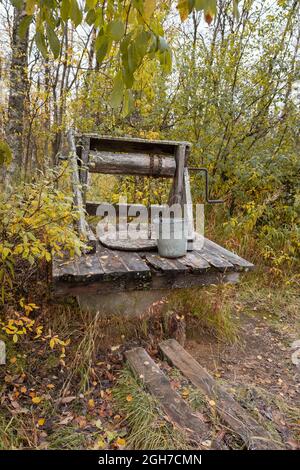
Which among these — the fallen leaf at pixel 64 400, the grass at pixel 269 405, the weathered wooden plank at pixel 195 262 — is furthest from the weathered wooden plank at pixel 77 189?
the grass at pixel 269 405

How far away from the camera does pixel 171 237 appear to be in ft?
8.20

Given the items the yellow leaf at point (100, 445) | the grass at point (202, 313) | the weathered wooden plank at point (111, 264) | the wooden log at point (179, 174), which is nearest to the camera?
the yellow leaf at point (100, 445)

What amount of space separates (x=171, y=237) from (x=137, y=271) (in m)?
0.44

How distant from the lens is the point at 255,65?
15.0 ft

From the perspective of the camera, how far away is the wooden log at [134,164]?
9.77ft

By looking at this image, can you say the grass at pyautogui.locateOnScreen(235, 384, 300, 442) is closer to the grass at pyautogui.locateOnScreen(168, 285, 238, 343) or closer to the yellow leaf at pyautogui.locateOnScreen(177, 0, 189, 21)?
the grass at pyautogui.locateOnScreen(168, 285, 238, 343)

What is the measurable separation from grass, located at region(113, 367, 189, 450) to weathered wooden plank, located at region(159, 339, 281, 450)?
1.07 ft

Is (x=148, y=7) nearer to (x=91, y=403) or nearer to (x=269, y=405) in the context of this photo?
(x=91, y=403)

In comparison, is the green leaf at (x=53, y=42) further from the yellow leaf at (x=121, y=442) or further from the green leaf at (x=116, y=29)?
the yellow leaf at (x=121, y=442)

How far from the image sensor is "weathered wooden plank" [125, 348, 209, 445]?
5.57ft

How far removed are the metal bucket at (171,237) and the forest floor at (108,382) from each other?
0.55 metres

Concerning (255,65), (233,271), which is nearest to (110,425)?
(233,271)

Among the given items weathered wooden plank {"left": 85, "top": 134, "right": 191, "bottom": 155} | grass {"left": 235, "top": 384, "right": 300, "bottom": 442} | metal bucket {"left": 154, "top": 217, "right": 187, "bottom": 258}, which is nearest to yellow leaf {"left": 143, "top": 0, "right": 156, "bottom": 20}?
metal bucket {"left": 154, "top": 217, "right": 187, "bottom": 258}

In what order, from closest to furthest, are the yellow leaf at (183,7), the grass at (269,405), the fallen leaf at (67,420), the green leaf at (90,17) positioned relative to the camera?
the yellow leaf at (183,7) < the green leaf at (90,17) < the fallen leaf at (67,420) < the grass at (269,405)
